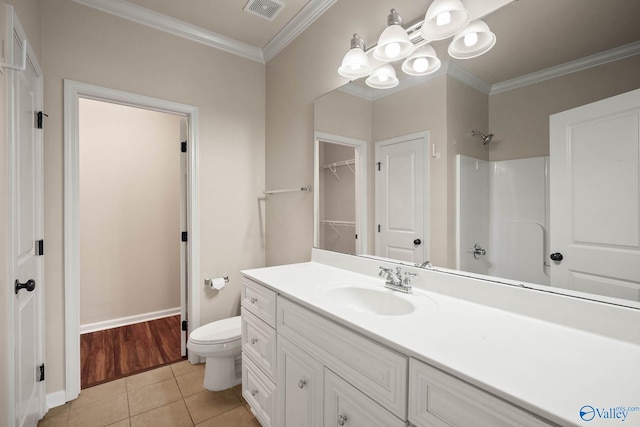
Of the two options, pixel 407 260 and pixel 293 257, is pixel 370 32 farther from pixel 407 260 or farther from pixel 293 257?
pixel 293 257

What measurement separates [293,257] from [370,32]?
160cm

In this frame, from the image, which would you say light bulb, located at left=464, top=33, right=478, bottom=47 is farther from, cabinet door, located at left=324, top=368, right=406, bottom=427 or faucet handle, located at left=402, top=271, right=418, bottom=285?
cabinet door, located at left=324, top=368, right=406, bottom=427

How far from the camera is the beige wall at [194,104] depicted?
6.01 ft

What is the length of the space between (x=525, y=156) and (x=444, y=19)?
26.7 inches

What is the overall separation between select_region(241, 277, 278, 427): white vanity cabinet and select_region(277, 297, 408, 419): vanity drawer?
7.7 inches

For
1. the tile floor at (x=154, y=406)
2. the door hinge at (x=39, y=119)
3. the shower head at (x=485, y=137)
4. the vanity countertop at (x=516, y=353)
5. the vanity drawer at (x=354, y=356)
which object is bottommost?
the tile floor at (x=154, y=406)

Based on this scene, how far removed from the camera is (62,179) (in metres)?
1.85

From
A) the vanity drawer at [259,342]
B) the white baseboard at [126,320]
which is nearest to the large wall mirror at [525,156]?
the vanity drawer at [259,342]

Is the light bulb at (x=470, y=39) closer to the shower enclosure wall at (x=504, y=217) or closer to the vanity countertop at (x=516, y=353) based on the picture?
the shower enclosure wall at (x=504, y=217)

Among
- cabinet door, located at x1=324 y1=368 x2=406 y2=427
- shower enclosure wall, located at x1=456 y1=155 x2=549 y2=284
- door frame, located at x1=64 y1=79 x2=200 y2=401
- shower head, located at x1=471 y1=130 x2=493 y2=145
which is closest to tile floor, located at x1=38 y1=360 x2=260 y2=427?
door frame, located at x1=64 y1=79 x2=200 y2=401

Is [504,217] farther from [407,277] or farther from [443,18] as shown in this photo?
[443,18]

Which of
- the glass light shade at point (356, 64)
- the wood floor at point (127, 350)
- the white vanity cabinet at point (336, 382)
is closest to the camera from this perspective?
the white vanity cabinet at point (336, 382)

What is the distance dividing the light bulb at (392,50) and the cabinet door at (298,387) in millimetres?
1450

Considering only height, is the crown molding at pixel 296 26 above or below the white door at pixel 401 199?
above
